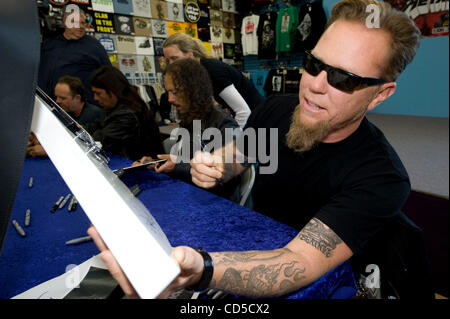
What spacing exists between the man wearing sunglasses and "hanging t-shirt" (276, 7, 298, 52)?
110 millimetres

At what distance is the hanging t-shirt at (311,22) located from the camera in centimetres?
69

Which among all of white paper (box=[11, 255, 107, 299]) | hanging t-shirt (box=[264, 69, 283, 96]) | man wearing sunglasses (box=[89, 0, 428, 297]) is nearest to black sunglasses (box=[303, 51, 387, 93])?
man wearing sunglasses (box=[89, 0, 428, 297])

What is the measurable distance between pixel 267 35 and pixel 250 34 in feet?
0.19

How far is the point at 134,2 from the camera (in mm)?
524

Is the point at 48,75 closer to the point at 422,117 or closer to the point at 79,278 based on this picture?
the point at 79,278

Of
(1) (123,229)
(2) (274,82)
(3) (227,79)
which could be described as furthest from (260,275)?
(2) (274,82)

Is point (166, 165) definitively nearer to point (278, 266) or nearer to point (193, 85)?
point (193, 85)

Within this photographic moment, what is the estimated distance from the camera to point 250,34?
2.48 feet

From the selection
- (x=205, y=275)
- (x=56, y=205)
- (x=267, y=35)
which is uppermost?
(x=267, y=35)

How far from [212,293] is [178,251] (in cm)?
24

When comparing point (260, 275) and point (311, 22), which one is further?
point (311, 22)

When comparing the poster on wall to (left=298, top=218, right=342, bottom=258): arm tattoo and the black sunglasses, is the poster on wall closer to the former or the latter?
the black sunglasses

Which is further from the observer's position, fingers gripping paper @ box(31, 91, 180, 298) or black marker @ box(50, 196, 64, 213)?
black marker @ box(50, 196, 64, 213)

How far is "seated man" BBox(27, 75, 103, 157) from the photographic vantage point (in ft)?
1.82
